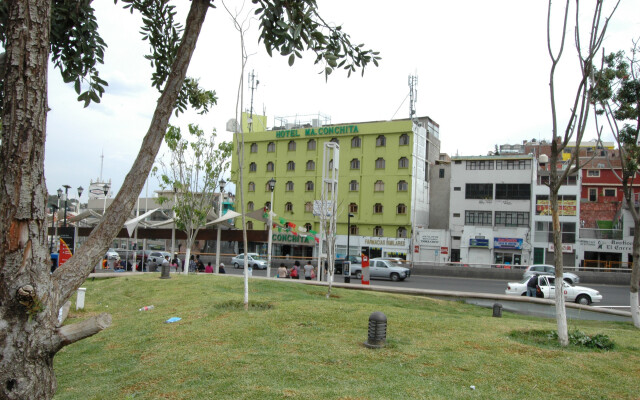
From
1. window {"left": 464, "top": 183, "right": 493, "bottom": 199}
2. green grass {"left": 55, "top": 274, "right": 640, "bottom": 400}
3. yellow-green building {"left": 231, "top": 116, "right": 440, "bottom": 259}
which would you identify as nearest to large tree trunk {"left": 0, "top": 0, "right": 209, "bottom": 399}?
green grass {"left": 55, "top": 274, "right": 640, "bottom": 400}

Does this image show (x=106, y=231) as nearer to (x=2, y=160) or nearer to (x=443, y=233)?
(x=2, y=160)

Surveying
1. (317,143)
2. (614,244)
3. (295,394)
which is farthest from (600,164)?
(295,394)

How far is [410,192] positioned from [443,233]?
16.8 feet

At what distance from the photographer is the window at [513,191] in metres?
44.8

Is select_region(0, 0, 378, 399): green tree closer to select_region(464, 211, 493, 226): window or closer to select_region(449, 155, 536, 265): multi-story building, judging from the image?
select_region(449, 155, 536, 265): multi-story building

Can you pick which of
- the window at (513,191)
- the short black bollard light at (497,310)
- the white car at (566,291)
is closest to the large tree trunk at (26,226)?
the short black bollard light at (497,310)

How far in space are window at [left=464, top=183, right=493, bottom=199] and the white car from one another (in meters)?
24.9

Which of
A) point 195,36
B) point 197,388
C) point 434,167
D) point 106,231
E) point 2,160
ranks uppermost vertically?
point 434,167

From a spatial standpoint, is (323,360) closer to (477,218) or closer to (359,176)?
(477,218)

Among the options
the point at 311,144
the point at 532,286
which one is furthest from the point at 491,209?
the point at 532,286

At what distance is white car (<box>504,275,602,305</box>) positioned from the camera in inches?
826

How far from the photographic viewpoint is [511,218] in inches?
1772

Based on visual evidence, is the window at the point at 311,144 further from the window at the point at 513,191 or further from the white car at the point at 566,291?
the white car at the point at 566,291

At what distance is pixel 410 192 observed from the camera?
48719mm
